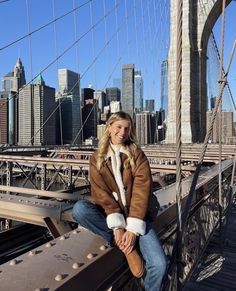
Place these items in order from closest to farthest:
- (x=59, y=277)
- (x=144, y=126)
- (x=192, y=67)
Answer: (x=59, y=277)
(x=192, y=67)
(x=144, y=126)

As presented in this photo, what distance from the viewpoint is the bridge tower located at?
61.9ft

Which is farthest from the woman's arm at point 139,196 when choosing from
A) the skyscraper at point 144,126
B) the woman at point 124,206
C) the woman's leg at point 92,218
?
the skyscraper at point 144,126

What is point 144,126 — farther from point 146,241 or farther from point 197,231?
point 146,241

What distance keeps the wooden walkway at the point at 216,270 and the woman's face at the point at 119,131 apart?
1756 mm

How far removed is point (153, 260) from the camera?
1657 mm

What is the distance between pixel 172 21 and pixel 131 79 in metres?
9.74

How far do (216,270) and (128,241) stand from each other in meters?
2.22

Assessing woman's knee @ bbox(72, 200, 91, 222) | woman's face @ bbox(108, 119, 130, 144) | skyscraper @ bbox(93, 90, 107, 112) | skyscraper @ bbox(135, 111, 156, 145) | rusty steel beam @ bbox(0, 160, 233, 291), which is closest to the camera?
rusty steel beam @ bbox(0, 160, 233, 291)

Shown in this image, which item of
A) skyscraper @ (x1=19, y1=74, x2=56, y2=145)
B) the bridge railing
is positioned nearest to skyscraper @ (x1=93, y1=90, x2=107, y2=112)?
skyscraper @ (x1=19, y1=74, x2=56, y2=145)

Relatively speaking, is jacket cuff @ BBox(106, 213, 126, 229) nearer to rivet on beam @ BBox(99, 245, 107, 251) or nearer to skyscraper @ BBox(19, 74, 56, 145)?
rivet on beam @ BBox(99, 245, 107, 251)

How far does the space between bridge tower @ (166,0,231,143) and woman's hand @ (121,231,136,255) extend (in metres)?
17.4

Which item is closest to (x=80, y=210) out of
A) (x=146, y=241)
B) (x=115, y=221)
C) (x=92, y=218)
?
(x=92, y=218)

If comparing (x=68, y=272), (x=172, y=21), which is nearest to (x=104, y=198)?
Answer: (x=68, y=272)

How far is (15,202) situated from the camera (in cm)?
249
